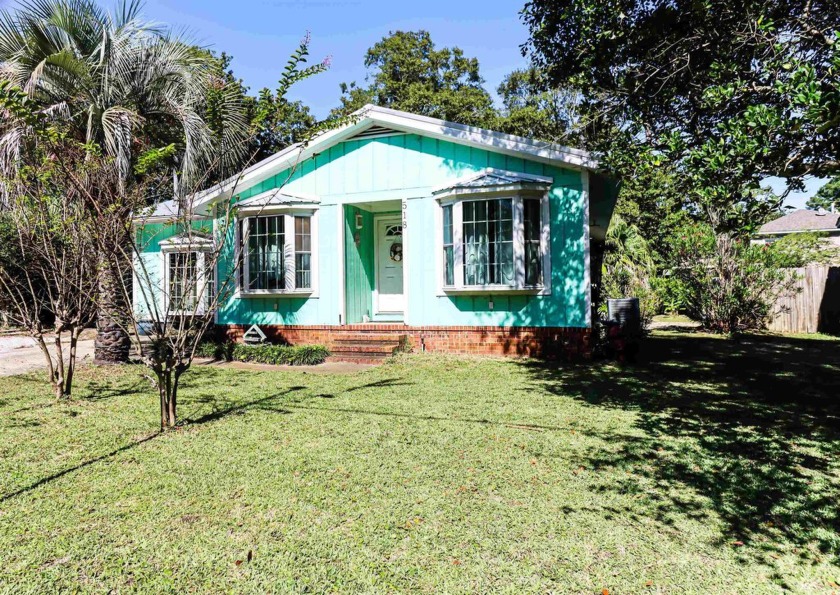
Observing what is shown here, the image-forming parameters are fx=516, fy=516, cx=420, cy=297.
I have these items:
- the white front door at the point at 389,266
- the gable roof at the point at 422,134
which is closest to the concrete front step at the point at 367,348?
the white front door at the point at 389,266

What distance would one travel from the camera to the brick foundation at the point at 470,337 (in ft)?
31.8

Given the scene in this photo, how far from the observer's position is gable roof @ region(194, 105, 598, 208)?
9391 millimetres

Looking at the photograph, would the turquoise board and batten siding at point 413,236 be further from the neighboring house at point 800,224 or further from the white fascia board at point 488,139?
the neighboring house at point 800,224

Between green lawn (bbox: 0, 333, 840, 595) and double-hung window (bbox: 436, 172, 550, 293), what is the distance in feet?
10.8

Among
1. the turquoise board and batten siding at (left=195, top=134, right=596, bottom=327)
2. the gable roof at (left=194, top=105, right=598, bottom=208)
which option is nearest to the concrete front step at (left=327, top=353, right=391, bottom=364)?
the turquoise board and batten siding at (left=195, top=134, right=596, bottom=327)

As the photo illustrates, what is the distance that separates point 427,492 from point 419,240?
24.3 ft

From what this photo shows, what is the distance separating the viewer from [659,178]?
6.91 meters

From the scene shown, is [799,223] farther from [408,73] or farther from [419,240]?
[419,240]

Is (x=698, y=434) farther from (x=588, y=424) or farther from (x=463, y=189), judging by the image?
(x=463, y=189)

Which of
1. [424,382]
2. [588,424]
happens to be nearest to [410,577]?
[588,424]

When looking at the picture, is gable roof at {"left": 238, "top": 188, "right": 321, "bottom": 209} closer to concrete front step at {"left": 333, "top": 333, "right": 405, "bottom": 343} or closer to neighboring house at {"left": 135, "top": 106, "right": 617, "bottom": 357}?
neighboring house at {"left": 135, "top": 106, "right": 617, "bottom": 357}

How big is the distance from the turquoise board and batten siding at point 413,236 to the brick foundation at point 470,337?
15 centimetres

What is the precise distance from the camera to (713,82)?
20.3 feet

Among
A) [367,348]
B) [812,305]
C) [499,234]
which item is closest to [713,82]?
[499,234]
